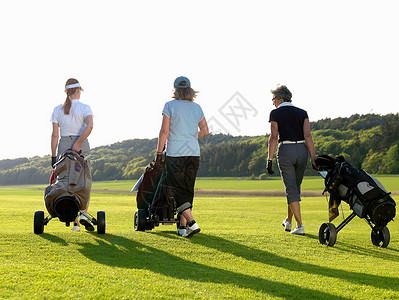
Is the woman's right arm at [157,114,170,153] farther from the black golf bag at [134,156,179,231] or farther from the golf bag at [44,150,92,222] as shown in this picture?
the golf bag at [44,150,92,222]

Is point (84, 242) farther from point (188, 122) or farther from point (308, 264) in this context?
point (308, 264)

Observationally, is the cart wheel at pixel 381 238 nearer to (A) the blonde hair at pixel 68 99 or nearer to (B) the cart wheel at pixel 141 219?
(B) the cart wheel at pixel 141 219

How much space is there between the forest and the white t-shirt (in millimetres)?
104769

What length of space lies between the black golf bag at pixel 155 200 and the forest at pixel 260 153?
104751 mm

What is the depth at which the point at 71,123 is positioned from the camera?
7918mm

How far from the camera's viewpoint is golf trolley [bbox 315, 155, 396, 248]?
6.53m

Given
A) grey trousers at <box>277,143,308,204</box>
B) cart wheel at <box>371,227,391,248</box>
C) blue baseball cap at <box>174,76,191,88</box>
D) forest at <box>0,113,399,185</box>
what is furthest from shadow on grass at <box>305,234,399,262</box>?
forest at <box>0,113,399,185</box>

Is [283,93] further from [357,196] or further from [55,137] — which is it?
[55,137]

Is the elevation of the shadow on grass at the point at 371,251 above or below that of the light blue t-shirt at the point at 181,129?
below

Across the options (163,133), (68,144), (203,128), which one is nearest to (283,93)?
(203,128)

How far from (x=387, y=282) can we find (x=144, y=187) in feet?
13.8

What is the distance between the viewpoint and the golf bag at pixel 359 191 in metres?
6.52

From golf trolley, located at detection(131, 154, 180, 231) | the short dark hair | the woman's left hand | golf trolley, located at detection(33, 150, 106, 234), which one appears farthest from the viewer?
the short dark hair

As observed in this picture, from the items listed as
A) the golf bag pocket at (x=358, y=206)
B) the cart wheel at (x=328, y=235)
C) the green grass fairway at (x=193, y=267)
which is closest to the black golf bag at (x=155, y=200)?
the green grass fairway at (x=193, y=267)
